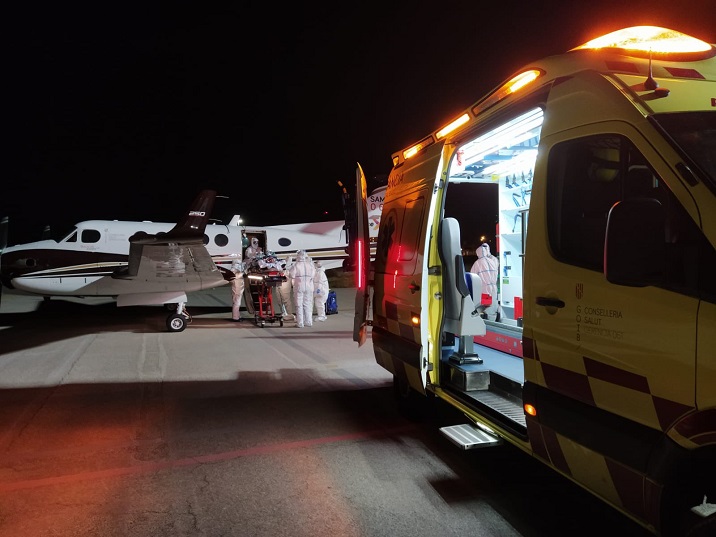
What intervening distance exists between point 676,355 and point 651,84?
128 cm

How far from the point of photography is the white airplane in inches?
504

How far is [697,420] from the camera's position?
209 cm

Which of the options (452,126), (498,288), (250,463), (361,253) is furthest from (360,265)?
(498,288)

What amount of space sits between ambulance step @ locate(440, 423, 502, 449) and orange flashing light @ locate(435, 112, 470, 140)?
2.48m

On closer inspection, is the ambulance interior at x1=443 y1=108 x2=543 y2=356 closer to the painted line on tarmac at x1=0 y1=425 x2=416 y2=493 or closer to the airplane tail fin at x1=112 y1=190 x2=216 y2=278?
the painted line on tarmac at x1=0 y1=425 x2=416 y2=493

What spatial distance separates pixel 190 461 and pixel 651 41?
4624 millimetres

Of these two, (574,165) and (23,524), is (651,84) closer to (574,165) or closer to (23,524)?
(574,165)

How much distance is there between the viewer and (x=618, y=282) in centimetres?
226

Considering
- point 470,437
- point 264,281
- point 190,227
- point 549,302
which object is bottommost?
point 470,437

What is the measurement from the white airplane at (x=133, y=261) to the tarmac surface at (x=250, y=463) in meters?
4.28

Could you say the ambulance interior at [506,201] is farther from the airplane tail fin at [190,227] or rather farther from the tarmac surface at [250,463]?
the airplane tail fin at [190,227]

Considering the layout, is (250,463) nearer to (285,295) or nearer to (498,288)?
(498,288)

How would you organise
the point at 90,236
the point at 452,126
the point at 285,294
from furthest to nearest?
the point at 90,236 → the point at 285,294 → the point at 452,126

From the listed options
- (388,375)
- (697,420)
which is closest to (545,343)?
(697,420)
